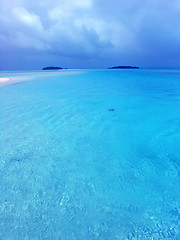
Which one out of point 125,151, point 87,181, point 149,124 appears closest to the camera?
point 87,181

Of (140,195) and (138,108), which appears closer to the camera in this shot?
(140,195)

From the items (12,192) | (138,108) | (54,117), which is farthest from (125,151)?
(138,108)

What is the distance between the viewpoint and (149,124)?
6.68 metres

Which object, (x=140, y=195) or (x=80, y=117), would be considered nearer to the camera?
(x=140, y=195)

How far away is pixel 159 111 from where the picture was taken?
28.2 feet

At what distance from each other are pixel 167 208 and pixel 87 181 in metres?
1.81

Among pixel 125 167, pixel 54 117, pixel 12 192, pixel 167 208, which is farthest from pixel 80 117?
pixel 167 208

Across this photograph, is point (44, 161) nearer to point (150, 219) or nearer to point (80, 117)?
point (150, 219)

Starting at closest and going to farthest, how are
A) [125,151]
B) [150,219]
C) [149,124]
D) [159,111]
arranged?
[150,219] < [125,151] < [149,124] < [159,111]

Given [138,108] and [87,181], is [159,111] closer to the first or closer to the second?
[138,108]

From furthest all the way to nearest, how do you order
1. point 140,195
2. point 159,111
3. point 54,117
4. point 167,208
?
1. point 159,111
2. point 54,117
3. point 140,195
4. point 167,208

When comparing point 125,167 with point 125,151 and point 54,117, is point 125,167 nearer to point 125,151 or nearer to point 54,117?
point 125,151

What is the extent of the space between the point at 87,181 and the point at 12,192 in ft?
5.78

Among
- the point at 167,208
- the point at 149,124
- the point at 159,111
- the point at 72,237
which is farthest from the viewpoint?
the point at 159,111
